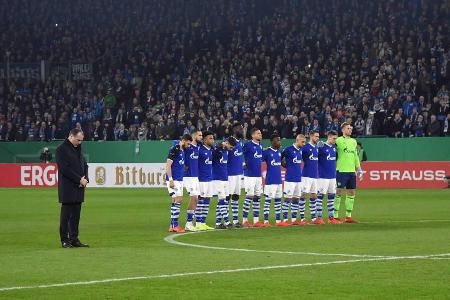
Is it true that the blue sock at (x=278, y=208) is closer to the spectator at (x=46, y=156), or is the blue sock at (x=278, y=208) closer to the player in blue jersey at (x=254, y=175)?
the player in blue jersey at (x=254, y=175)

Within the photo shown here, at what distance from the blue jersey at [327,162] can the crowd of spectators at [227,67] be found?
16.9 metres

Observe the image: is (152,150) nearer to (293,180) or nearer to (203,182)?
(293,180)

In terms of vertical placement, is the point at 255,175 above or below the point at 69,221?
above

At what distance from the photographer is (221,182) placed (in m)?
24.7

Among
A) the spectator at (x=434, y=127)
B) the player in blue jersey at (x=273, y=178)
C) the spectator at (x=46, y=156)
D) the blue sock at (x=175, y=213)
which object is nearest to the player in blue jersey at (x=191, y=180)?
the blue sock at (x=175, y=213)

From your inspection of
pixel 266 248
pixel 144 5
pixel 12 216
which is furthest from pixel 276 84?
pixel 266 248

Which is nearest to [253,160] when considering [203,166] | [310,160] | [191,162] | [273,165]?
[273,165]

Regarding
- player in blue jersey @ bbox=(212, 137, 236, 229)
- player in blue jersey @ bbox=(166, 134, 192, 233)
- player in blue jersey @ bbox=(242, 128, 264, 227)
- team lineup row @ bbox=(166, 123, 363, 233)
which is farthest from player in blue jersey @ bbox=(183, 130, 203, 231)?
player in blue jersey @ bbox=(242, 128, 264, 227)

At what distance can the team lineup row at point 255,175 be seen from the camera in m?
24.1

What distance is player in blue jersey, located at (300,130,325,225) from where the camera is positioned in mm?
26328

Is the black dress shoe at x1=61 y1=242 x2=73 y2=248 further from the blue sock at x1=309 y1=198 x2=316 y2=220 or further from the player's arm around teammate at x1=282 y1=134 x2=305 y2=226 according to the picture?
the blue sock at x1=309 y1=198 x2=316 y2=220

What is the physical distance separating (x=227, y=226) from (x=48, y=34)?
129 ft

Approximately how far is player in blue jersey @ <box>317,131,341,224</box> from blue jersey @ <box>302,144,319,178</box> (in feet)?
0.53

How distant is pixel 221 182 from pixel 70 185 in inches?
237
